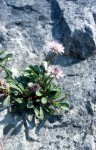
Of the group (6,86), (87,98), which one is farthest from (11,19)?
(87,98)

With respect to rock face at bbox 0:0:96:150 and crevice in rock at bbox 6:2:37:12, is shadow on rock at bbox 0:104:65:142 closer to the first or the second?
rock face at bbox 0:0:96:150

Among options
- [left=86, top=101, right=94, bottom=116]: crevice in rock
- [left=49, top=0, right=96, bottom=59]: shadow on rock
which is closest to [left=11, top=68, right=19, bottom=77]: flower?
[left=49, top=0, right=96, bottom=59]: shadow on rock

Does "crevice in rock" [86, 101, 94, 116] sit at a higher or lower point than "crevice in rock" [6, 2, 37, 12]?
lower

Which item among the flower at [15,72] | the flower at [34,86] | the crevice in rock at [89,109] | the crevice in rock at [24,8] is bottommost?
the crevice in rock at [89,109]

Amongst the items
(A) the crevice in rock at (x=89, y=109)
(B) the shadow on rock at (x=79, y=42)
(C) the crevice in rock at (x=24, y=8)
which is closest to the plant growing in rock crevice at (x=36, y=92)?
(A) the crevice in rock at (x=89, y=109)

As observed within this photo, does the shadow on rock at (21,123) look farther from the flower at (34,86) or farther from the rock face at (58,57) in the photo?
the flower at (34,86)

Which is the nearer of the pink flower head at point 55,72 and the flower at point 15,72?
the pink flower head at point 55,72

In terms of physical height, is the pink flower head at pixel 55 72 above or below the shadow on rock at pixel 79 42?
above
